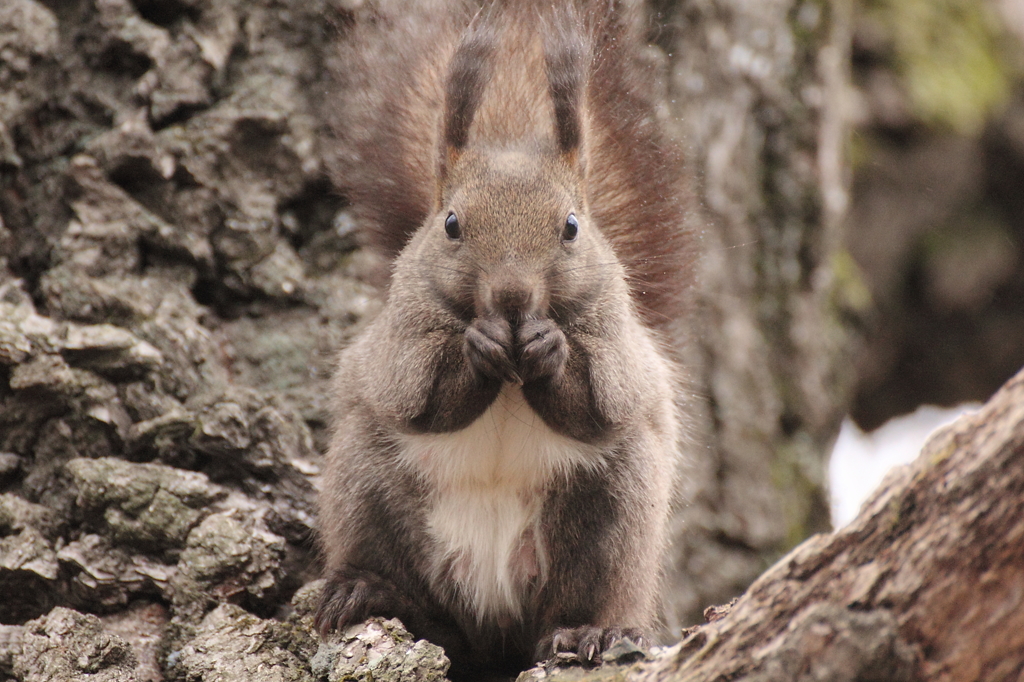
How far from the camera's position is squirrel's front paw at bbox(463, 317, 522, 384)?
1.98 metres

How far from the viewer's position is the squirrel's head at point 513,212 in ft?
6.82

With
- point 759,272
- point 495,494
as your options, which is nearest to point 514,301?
point 495,494

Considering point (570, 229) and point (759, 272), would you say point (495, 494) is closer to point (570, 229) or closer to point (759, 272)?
point (570, 229)

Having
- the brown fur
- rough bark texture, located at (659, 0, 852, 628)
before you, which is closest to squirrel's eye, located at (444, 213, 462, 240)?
the brown fur

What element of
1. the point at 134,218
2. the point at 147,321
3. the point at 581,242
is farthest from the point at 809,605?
the point at 134,218

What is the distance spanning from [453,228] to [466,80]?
323mm

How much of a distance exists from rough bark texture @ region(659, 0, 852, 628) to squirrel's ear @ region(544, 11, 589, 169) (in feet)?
2.63

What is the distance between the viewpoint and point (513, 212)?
213 centimetres

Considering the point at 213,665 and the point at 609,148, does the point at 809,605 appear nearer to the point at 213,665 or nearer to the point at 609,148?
the point at 213,665

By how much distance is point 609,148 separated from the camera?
253 cm

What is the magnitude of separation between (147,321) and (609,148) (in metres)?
1.26

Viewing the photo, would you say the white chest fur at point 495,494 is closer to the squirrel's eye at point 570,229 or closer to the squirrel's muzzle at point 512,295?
the squirrel's muzzle at point 512,295

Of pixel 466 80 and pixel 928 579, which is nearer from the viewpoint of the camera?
pixel 928 579

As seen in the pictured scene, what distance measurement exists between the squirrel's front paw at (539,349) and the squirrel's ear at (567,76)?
0.48m
